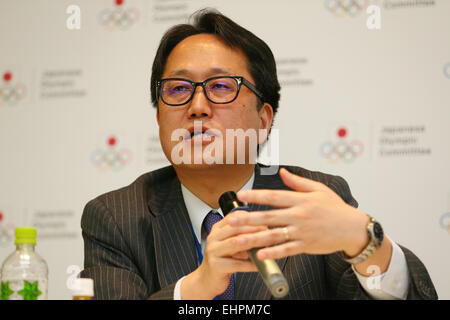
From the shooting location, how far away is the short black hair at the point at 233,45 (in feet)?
7.07

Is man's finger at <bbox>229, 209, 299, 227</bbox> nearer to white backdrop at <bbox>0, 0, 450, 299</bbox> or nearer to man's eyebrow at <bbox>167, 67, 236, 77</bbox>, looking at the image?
man's eyebrow at <bbox>167, 67, 236, 77</bbox>

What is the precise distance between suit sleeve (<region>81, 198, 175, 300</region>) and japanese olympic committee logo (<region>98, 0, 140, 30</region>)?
1.40 metres

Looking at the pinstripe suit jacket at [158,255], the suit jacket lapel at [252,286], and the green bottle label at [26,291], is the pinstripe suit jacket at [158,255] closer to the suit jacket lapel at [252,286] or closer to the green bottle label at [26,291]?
the suit jacket lapel at [252,286]

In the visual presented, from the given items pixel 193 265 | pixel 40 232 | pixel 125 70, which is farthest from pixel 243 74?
pixel 40 232

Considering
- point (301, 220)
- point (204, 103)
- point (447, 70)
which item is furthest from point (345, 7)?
point (301, 220)

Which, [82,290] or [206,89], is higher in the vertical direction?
[206,89]

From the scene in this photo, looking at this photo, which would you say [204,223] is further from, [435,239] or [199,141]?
[435,239]

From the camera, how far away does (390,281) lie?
147cm

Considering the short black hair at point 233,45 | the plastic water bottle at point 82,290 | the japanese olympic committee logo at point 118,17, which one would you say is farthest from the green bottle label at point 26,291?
the japanese olympic committee logo at point 118,17

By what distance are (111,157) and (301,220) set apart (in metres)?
1.87

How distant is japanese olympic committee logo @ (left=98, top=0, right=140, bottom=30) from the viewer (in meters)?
Result: 3.11

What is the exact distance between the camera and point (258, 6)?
9.75 ft

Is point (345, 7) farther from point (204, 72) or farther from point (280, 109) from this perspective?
point (204, 72)

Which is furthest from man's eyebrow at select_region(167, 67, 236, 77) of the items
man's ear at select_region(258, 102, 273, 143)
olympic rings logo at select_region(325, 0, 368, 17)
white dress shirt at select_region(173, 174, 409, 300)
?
olympic rings logo at select_region(325, 0, 368, 17)
